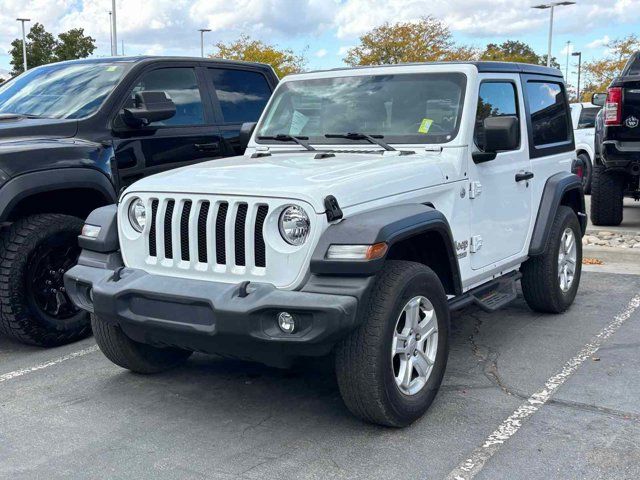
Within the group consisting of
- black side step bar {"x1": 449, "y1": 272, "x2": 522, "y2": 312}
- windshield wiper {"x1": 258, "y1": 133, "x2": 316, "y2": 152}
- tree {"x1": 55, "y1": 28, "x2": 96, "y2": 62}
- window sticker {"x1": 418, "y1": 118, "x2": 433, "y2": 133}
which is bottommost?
black side step bar {"x1": 449, "y1": 272, "x2": 522, "y2": 312}

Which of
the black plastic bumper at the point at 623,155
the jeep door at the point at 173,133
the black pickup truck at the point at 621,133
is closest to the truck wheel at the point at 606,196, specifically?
the black pickup truck at the point at 621,133

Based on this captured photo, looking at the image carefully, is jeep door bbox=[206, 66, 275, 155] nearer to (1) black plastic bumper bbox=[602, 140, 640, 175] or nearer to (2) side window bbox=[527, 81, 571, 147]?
(2) side window bbox=[527, 81, 571, 147]

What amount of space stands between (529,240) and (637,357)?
108 centimetres

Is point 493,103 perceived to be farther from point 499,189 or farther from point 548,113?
point 548,113

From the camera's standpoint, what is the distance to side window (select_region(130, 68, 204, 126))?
6.16 meters

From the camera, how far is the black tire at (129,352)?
440 centimetres

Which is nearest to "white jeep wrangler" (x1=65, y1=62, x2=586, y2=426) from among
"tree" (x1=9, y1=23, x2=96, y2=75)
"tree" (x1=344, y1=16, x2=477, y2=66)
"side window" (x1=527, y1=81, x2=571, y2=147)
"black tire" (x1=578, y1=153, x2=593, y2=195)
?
"side window" (x1=527, y1=81, x2=571, y2=147)

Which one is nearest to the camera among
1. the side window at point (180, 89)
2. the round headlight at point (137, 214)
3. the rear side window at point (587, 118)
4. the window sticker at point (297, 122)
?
the round headlight at point (137, 214)

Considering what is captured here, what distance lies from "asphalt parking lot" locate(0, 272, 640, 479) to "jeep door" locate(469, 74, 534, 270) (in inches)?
27.7

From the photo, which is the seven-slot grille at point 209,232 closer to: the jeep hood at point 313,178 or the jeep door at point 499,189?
the jeep hood at point 313,178

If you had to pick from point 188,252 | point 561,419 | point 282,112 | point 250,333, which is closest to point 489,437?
point 561,419

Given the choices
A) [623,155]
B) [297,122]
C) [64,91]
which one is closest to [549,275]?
[297,122]

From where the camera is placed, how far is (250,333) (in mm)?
3420

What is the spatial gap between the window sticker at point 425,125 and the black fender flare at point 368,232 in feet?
2.96
